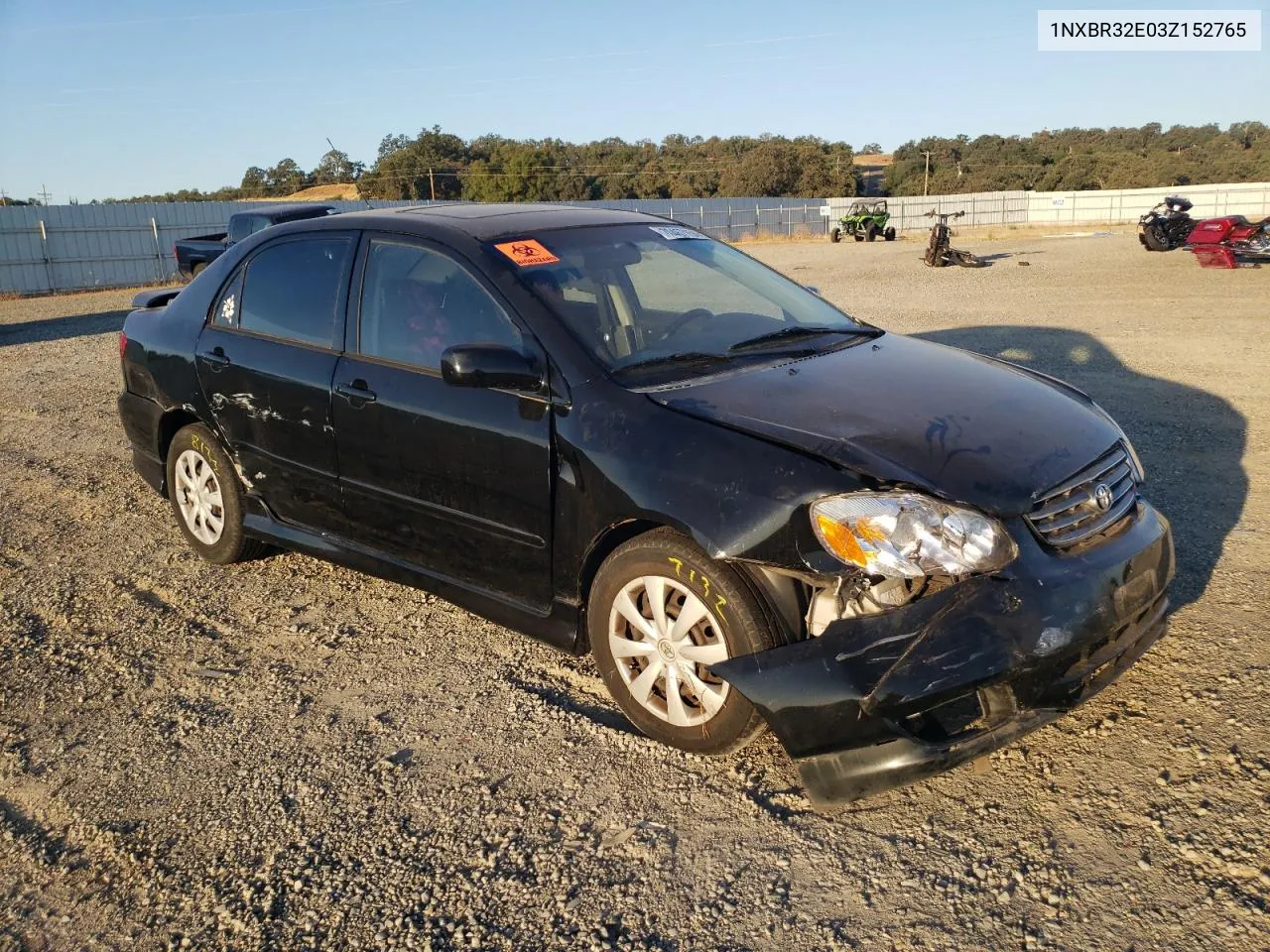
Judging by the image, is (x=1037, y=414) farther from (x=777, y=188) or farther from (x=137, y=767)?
(x=777, y=188)

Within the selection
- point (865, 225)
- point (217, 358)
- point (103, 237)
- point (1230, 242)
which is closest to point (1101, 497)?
point (217, 358)

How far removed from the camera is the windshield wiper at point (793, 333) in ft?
12.6

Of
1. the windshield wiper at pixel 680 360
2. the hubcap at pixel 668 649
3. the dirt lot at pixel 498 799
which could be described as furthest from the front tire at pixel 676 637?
the windshield wiper at pixel 680 360

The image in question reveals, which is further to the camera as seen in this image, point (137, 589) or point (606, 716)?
point (137, 589)

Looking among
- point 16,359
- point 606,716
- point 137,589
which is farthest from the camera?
point 16,359

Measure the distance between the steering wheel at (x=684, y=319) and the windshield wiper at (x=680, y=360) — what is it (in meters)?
0.15

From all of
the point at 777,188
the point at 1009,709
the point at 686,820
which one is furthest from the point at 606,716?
the point at 777,188

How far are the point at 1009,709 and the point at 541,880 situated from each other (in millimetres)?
1358

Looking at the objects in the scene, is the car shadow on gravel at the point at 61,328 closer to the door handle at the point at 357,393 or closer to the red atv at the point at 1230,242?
the door handle at the point at 357,393

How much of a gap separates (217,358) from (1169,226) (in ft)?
81.5

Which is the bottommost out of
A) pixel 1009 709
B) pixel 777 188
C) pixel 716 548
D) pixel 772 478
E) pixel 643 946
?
pixel 643 946

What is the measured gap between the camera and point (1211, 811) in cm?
274

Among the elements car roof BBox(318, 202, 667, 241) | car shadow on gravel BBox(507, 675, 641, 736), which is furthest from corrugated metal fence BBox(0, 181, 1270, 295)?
car shadow on gravel BBox(507, 675, 641, 736)

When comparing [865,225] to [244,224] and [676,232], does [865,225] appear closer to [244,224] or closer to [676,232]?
[244,224]
